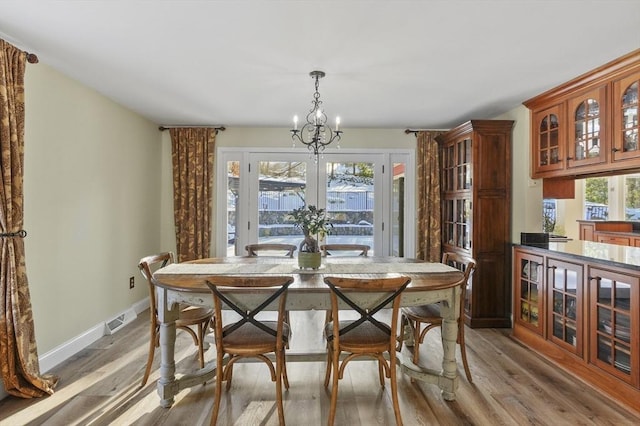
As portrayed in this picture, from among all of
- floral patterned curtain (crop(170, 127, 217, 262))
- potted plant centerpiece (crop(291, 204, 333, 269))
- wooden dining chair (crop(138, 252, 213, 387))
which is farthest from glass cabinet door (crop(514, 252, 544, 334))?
floral patterned curtain (crop(170, 127, 217, 262))

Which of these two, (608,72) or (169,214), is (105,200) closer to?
(169,214)

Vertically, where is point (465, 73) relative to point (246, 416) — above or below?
above

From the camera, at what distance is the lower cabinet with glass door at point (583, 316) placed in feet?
7.48

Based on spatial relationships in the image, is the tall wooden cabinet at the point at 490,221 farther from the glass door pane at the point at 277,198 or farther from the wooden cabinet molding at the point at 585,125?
the glass door pane at the point at 277,198

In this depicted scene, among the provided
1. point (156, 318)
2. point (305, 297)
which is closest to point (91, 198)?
point (156, 318)

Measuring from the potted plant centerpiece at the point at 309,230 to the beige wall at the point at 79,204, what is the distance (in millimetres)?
1956

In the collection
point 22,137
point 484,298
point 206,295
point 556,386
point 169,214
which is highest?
point 22,137

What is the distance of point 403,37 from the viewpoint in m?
2.20

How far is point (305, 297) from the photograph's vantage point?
217 cm

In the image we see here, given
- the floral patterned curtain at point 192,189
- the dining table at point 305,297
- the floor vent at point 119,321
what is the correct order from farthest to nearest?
the floral patterned curtain at point 192,189, the floor vent at point 119,321, the dining table at point 305,297

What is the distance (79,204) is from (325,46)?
255 cm

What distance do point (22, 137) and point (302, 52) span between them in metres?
1.98

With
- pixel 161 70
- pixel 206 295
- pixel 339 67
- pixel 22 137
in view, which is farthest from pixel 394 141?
pixel 22 137

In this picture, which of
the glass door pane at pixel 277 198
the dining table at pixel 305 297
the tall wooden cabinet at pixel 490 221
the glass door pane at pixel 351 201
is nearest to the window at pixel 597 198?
the tall wooden cabinet at pixel 490 221
